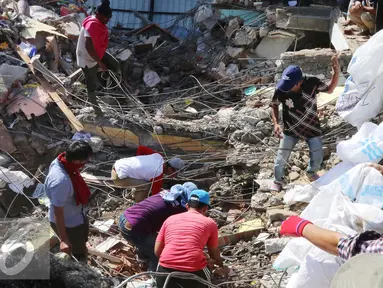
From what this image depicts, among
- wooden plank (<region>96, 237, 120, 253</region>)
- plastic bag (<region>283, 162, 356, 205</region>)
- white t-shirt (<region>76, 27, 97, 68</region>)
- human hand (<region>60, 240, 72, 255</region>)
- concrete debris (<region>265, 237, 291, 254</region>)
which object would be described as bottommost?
wooden plank (<region>96, 237, 120, 253</region>)

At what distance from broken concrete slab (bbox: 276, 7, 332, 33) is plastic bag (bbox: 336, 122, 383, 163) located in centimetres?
479

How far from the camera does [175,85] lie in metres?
9.74

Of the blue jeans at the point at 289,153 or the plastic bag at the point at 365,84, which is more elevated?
the plastic bag at the point at 365,84

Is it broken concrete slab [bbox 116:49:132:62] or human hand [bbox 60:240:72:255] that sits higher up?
human hand [bbox 60:240:72:255]

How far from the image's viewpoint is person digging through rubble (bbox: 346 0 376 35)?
775 cm

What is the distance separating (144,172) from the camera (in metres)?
5.89

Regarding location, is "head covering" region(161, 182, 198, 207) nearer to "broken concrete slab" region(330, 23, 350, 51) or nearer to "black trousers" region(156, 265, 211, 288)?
"black trousers" region(156, 265, 211, 288)

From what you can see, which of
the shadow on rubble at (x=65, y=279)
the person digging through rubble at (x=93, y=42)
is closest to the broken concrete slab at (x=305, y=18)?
the person digging through rubble at (x=93, y=42)

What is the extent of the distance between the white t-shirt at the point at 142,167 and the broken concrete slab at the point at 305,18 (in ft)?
15.5

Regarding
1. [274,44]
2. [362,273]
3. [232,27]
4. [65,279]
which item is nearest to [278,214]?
[65,279]

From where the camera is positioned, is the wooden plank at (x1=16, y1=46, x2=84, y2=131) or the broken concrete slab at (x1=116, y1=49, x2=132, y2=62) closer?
the wooden plank at (x1=16, y1=46, x2=84, y2=131)

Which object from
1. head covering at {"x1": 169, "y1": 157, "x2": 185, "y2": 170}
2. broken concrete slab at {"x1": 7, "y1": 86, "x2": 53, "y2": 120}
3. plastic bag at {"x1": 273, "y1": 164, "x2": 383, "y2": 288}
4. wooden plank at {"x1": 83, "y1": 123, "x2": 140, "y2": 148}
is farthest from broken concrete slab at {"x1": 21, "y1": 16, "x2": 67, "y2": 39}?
plastic bag at {"x1": 273, "y1": 164, "x2": 383, "y2": 288}

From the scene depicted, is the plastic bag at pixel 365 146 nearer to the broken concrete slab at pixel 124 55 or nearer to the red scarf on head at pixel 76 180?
the red scarf on head at pixel 76 180

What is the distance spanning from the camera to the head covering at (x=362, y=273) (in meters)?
2.61
